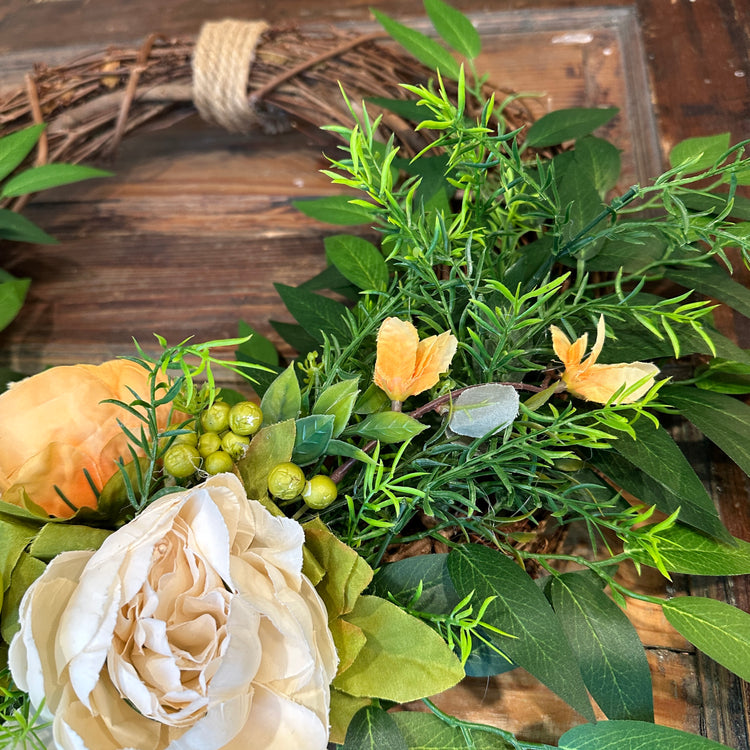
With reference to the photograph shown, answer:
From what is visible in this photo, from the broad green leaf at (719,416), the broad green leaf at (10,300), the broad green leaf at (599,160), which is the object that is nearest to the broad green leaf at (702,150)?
the broad green leaf at (599,160)

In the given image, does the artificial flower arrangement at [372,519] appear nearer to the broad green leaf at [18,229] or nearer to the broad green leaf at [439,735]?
the broad green leaf at [439,735]

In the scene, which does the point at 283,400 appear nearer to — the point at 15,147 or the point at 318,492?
the point at 318,492

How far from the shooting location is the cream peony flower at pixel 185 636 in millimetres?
313

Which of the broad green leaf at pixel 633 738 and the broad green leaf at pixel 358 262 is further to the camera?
the broad green leaf at pixel 358 262

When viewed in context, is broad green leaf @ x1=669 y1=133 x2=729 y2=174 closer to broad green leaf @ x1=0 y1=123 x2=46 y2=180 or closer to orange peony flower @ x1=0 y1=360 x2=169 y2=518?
orange peony flower @ x1=0 y1=360 x2=169 y2=518

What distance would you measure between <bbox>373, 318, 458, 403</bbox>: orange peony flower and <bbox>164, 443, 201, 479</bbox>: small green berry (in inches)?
4.5

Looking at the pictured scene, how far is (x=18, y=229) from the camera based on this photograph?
690 mm

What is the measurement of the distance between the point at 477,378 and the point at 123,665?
0.87 ft

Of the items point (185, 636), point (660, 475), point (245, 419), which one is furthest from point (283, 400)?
point (660, 475)

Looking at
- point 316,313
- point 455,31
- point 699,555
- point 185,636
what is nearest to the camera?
point 185,636

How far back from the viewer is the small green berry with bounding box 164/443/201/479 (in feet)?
1.24

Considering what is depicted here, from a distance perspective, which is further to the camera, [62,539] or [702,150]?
[702,150]

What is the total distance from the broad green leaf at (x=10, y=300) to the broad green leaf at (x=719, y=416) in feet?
1.93

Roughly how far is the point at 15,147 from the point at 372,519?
1.88 feet
